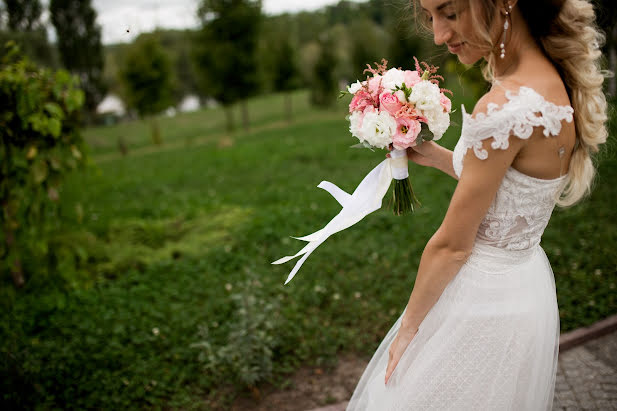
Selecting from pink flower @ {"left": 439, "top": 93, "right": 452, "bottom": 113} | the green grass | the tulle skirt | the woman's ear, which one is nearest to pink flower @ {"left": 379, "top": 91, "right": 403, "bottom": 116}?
pink flower @ {"left": 439, "top": 93, "right": 452, "bottom": 113}

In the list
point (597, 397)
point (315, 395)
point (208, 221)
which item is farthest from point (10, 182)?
point (597, 397)

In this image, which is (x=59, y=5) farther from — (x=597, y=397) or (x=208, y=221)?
(x=597, y=397)

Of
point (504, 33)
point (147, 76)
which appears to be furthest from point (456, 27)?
point (147, 76)

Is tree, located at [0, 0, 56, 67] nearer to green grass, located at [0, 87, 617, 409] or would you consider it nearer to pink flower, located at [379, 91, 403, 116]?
green grass, located at [0, 87, 617, 409]

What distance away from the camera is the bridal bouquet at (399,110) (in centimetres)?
191

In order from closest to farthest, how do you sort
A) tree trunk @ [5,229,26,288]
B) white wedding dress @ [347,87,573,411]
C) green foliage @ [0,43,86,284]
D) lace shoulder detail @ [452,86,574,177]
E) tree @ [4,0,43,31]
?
lace shoulder detail @ [452,86,574,177] < white wedding dress @ [347,87,573,411] < green foliage @ [0,43,86,284] < tree trunk @ [5,229,26,288] < tree @ [4,0,43,31]

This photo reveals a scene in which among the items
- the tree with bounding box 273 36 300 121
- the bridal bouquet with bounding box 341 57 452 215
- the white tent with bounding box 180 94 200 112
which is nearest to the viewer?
the bridal bouquet with bounding box 341 57 452 215

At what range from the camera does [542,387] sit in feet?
6.54

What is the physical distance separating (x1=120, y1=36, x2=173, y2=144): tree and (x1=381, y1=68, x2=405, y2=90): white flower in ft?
75.0

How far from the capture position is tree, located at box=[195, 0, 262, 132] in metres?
22.0

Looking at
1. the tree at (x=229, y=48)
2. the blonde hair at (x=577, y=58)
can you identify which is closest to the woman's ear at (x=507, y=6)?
the blonde hair at (x=577, y=58)

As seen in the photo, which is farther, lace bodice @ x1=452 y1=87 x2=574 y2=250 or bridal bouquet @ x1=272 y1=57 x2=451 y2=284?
bridal bouquet @ x1=272 y1=57 x2=451 y2=284

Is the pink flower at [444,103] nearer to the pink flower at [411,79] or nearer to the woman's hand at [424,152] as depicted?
the pink flower at [411,79]

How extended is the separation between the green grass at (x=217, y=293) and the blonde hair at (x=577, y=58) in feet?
3.37
